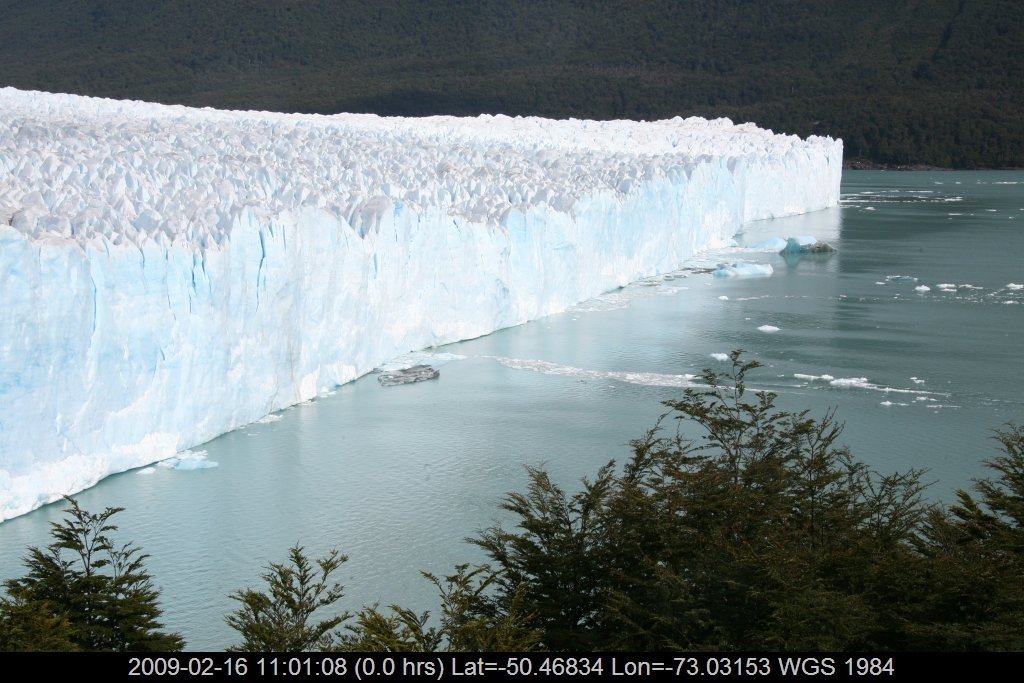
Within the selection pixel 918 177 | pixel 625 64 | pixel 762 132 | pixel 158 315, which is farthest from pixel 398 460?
pixel 625 64

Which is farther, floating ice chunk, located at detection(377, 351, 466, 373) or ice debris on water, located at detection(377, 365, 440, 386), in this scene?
floating ice chunk, located at detection(377, 351, 466, 373)

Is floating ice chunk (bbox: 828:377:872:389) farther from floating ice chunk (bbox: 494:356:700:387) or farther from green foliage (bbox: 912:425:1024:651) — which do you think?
green foliage (bbox: 912:425:1024:651)

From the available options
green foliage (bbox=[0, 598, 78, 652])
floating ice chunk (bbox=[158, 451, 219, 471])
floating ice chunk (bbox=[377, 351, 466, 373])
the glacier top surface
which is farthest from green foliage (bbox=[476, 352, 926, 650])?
floating ice chunk (bbox=[377, 351, 466, 373])

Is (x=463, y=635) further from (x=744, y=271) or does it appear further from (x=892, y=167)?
(x=892, y=167)

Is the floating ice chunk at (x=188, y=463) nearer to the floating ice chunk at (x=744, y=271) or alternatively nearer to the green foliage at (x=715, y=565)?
the green foliage at (x=715, y=565)

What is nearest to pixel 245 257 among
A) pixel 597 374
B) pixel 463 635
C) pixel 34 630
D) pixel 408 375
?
pixel 408 375

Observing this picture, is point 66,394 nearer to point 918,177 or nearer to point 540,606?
point 540,606
